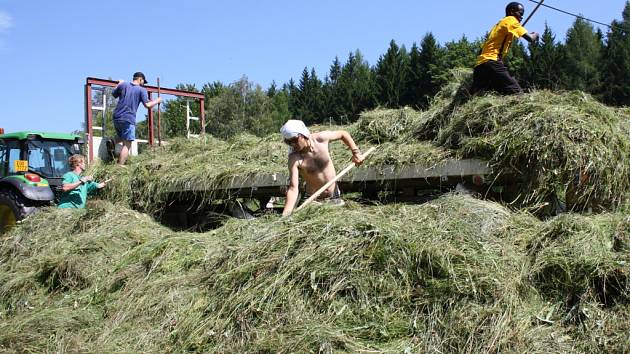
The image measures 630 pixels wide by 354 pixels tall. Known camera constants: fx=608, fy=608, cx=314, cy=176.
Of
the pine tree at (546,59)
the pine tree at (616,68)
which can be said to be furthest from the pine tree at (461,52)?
the pine tree at (616,68)

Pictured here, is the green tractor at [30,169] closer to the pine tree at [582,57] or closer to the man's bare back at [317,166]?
the man's bare back at [317,166]

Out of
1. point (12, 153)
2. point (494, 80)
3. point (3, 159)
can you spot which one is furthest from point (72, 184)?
point (494, 80)

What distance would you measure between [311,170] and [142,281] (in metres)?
1.68

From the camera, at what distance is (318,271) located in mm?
3596

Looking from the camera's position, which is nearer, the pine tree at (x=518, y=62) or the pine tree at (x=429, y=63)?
the pine tree at (x=518, y=62)

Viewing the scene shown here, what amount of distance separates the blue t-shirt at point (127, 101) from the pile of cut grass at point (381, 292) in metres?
4.23

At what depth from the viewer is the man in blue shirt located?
8.41 metres

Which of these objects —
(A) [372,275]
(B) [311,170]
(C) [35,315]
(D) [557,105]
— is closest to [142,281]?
(C) [35,315]

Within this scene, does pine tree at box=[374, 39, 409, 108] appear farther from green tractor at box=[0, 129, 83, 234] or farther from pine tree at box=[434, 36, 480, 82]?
green tractor at box=[0, 129, 83, 234]

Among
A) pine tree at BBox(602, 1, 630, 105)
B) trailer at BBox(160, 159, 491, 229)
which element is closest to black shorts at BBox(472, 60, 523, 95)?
trailer at BBox(160, 159, 491, 229)

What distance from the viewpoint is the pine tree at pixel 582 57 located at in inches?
1618

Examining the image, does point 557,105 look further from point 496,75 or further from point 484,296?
point 484,296

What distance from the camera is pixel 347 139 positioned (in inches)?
208

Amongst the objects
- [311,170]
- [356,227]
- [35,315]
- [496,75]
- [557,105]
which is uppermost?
[496,75]
